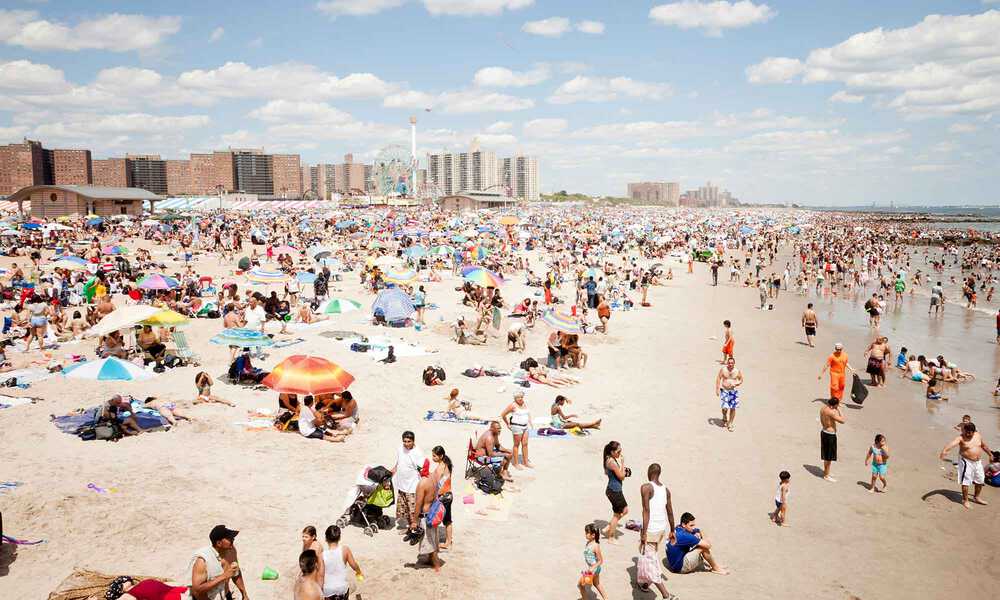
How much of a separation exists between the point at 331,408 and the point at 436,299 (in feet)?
39.2

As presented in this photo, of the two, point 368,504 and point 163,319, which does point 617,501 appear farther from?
point 163,319

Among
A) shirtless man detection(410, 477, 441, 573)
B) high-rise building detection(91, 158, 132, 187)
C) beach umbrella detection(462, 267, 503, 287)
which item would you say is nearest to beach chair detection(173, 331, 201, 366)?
beach umbrella detection(462, 267, 503, 287)

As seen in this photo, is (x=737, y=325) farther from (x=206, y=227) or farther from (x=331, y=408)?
(x=206, y=227)

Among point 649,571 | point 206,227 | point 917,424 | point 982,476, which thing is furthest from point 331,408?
point 206,227

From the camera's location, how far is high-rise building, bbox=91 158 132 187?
113m

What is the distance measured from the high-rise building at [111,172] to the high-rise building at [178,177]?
10.4 meters

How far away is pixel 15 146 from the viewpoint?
3725 inches

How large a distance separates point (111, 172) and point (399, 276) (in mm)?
123811

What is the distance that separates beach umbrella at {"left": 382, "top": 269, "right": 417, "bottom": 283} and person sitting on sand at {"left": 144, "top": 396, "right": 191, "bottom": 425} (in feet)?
30.8

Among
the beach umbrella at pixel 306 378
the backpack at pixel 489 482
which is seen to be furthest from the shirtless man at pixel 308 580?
the beach umbrella at pixel 306 378

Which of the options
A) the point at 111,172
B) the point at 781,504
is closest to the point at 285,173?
the point at 111,172

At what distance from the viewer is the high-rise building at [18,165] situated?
310 ft

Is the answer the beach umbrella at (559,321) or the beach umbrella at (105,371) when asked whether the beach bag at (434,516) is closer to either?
the beach umbrella at (105,371)

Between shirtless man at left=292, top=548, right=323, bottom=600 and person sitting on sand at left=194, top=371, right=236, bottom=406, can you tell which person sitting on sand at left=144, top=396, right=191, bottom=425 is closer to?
person sitting on sand at left=194, top=371, right=236, bottom=406
